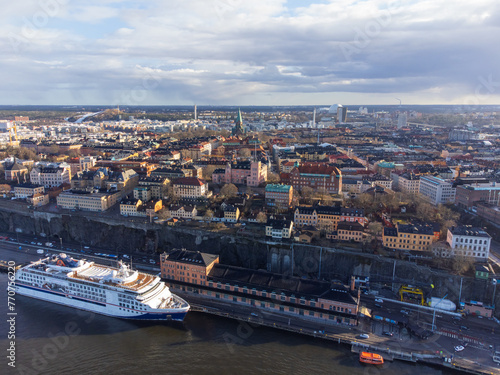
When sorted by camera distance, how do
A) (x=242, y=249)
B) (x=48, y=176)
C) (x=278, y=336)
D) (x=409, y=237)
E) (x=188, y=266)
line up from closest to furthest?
(x=278, y=336), (x=188, y=266), (x=409, y=237), (x=242, y=249), (x=48, y=176)

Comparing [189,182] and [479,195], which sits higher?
[479,195]

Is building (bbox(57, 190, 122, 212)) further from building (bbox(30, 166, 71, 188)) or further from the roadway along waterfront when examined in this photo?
the roadway along waterfront

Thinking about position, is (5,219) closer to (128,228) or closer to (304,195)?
(128,228)

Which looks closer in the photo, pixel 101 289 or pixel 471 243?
pixel 101 289

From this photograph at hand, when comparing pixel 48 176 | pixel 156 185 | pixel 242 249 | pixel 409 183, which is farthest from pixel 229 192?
pixel 48 176

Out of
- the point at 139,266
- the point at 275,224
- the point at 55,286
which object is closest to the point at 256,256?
the point at 275,224

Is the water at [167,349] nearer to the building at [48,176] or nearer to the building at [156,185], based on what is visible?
the building at [156,185]

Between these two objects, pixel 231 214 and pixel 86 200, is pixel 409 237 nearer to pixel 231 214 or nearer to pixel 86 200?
pixel 231 214
